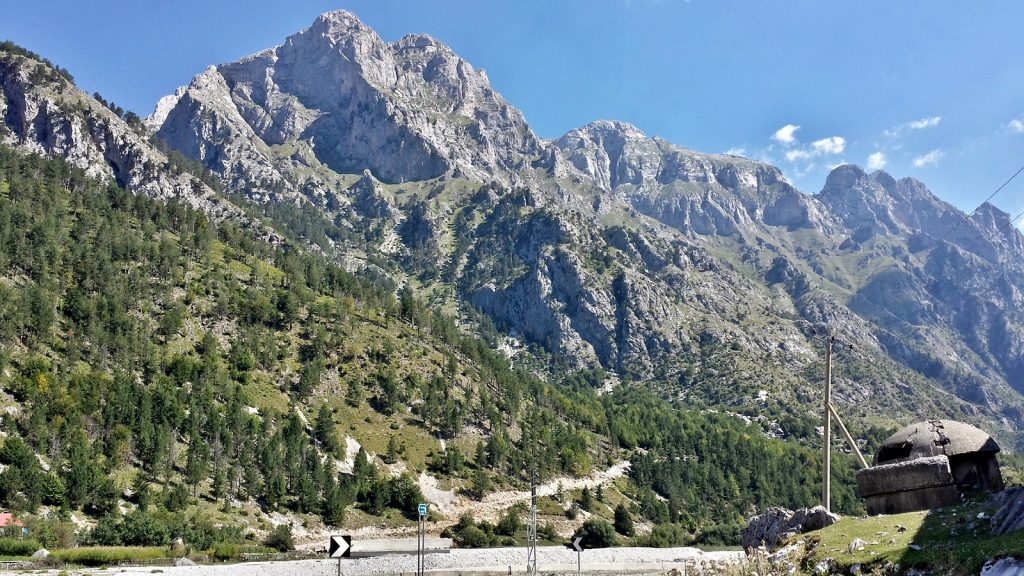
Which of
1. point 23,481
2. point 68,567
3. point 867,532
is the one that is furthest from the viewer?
point 23,481

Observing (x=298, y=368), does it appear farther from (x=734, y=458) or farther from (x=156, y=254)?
(x=734, y=458)

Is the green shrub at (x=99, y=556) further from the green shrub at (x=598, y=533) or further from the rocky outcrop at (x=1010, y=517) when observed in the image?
the green shrub at (x=598, y=533)

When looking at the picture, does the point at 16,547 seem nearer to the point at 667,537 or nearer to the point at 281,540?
the point at 281,540

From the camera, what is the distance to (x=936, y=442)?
4434 cm

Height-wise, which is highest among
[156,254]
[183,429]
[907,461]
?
[156,254]

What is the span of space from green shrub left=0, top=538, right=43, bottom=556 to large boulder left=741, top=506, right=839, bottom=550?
67924 mm

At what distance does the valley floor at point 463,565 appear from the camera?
64.5 m

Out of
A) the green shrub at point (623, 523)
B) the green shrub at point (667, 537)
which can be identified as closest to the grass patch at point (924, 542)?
the green shrub at point (667, 537)

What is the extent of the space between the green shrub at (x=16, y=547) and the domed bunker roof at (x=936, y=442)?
257 ft

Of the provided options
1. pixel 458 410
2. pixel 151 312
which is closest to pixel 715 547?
pixel 458 410

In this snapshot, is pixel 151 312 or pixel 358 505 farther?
pixel 151 312

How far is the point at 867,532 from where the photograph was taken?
34469mm

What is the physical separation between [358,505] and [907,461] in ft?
313

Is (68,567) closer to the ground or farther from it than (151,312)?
closer to the ground
